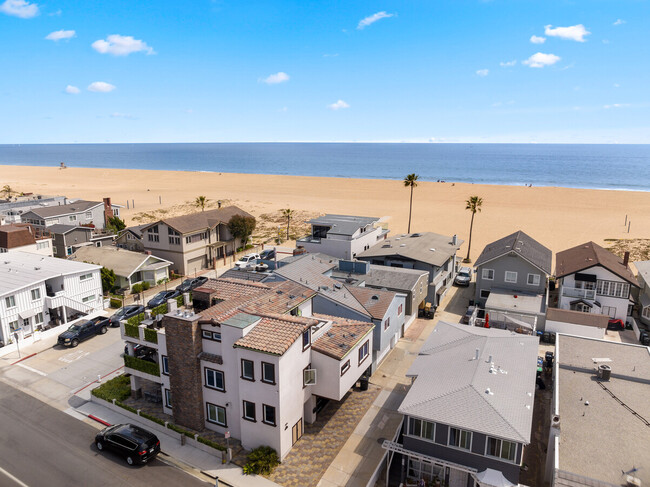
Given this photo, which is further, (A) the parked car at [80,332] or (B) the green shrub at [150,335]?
(A) the parked car at [80,332]

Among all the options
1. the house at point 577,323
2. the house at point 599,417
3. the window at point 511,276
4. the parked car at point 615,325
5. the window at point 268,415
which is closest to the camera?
the house at point 599,417

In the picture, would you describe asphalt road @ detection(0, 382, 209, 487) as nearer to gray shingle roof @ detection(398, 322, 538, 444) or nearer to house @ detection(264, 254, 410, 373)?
gray shingle roof @ detection(398, 322, 538, 444)

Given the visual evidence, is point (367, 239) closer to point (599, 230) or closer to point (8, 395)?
point (8, 395)

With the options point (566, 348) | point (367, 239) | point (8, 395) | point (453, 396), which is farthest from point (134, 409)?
point (367, 239)

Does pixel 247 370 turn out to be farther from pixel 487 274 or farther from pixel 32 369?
pixel 487 274

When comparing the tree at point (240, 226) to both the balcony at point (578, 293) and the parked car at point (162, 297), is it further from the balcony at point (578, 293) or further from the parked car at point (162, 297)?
the balcony at point (578, 293)

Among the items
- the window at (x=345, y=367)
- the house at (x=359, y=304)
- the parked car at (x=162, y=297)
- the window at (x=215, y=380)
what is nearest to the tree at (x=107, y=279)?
the parked car at (x=162, y=297)

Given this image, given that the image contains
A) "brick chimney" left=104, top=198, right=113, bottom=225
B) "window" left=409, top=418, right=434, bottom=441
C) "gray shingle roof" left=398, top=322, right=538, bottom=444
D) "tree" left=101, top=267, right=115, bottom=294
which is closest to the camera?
"gray shingle roof" left=398, top=322, right=538, bottom=444

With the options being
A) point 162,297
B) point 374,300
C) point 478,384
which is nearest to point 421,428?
point 478,384

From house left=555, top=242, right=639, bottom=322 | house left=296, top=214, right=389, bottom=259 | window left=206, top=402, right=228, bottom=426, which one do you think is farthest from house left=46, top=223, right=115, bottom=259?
house left=555, top=242, right=639, bottom=322
